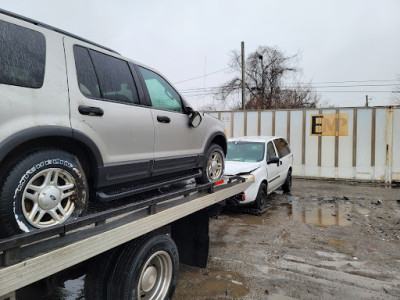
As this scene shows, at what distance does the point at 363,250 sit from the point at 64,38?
16.1 feet

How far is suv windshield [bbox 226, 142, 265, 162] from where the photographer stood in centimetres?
714

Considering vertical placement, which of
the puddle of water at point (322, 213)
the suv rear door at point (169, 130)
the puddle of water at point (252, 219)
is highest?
the suv rear door at point (169, 130)

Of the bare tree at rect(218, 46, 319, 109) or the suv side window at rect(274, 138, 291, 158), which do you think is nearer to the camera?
the suv side window at rect(274, 138, 291, 158)

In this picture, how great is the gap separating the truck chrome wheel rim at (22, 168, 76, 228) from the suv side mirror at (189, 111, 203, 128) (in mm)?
1724

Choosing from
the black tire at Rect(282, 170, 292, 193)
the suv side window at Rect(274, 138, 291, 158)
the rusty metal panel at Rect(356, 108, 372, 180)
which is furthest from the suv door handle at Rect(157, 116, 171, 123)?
the rusty metal panel at Rect(356, 108, 372, 180)

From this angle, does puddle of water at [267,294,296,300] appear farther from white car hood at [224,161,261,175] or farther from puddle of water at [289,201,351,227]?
white car hood at [224,161,261,175]

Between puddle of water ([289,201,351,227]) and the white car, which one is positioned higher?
the white car

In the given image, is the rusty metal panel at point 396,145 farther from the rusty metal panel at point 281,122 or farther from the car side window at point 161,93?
the car side window at point 161,93

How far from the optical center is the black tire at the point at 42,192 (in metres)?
1.77

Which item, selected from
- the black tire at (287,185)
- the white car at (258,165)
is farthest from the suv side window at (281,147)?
the black tire at (287,185)

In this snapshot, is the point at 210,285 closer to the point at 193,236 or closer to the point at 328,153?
the point at 193,236

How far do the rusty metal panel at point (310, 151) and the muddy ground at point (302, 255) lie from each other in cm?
411

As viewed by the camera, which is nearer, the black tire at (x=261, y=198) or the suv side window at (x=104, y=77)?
the suv side window at (x=104, y=77)

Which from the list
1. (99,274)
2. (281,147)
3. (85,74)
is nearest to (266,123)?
(281,147)
